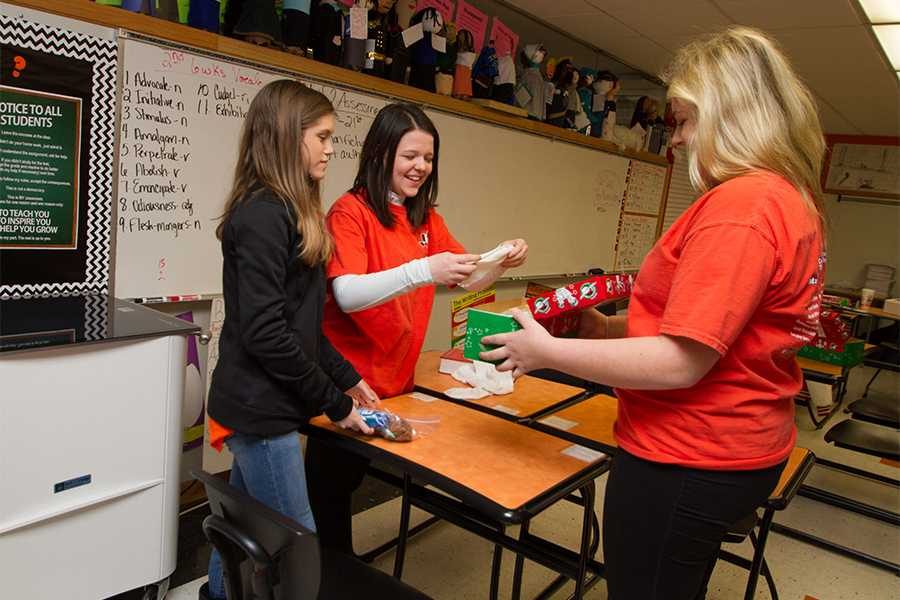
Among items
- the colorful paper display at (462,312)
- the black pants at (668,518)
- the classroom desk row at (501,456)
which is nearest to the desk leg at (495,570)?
the classroom desk row at (501,456)

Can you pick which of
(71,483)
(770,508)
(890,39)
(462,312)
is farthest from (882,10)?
(71,483)

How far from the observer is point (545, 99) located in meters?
3.99

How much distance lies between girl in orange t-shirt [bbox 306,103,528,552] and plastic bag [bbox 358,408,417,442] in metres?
0.26

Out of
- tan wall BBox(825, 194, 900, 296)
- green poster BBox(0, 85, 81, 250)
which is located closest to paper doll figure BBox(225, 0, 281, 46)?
green poster BBox(0, 85, 81, 250)

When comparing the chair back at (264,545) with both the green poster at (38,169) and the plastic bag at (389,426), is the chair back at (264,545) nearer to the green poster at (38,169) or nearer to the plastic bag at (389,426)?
the plastic bag at (389,426)

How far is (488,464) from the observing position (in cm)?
138

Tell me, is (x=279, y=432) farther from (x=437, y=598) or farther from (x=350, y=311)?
(x=437, y=598)

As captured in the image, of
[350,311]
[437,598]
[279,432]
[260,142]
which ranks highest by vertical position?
[260,142]

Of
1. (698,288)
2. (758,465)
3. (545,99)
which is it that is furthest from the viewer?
(545,99)

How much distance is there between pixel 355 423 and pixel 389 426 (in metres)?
0.08

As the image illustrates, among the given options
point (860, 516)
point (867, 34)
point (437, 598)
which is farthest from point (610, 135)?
point (437, 598)

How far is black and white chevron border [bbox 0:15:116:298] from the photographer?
1.91m

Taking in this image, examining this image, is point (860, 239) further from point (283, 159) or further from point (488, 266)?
point (283, 159)

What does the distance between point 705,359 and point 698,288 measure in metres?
0.12
